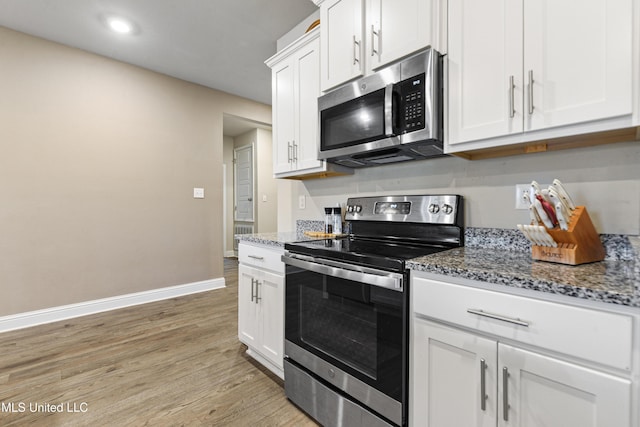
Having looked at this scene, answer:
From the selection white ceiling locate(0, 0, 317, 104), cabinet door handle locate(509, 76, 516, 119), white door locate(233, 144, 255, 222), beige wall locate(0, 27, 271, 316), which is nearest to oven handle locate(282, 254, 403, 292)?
cabinet door handle locate(509, 76, 516, 119)

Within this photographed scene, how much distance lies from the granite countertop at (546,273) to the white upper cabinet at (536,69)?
0.47 metres

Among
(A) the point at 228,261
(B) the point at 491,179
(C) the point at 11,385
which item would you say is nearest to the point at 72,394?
(C) the point at 11,385

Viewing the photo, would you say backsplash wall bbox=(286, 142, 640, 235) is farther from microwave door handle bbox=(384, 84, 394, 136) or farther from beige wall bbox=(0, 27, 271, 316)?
beige wall bbox=(0, 27, 271, 316)

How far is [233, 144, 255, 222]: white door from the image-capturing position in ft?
18.4

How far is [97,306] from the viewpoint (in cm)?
311

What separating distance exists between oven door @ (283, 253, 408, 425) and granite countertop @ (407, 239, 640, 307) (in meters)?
0.20

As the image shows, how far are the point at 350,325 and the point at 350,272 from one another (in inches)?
9.7

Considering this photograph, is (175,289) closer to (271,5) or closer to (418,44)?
(271,5)

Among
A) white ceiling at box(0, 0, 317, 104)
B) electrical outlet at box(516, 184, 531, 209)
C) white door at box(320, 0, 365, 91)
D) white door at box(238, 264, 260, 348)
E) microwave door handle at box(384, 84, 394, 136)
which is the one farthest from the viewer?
white ceiling at box(0, 0, 317, 104)

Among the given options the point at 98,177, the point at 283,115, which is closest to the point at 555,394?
the point at 283,115

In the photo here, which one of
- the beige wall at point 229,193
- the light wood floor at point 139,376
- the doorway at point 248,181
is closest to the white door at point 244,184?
the doorway at point 248,181

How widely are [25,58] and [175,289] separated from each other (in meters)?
2.76

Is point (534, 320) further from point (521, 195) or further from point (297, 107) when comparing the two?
A: point (297, 107)

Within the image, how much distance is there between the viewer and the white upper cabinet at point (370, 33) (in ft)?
4.45
